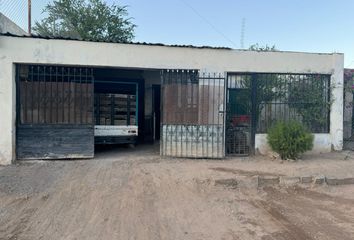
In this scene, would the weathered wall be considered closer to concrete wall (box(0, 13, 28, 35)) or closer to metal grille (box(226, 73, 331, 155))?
metal grille (box(226, 73, 331, 155))

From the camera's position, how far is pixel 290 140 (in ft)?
30.7

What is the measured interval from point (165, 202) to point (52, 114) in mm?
4463

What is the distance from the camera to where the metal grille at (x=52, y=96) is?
9086 mm

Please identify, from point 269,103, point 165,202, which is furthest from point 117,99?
point 165,202

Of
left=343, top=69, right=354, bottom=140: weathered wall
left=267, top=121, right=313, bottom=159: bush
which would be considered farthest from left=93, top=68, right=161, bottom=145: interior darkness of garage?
left=343, top=69, right=354, bottom=140: weathered wall

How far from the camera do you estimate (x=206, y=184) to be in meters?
7.50

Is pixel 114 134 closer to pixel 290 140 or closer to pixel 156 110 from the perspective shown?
pixel 156 110

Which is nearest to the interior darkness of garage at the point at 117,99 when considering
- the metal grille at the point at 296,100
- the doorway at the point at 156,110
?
the doorway at the point at 156,110

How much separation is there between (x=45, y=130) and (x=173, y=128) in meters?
3.41

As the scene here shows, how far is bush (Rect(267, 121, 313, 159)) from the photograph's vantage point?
9383 millimetres

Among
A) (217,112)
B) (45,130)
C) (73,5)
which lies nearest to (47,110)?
(45,130)

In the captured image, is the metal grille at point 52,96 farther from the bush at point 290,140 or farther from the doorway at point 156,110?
the bush at point 290,140

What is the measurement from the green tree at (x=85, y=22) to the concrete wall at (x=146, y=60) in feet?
36.5

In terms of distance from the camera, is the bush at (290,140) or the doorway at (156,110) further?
the doorway at (156,110)
